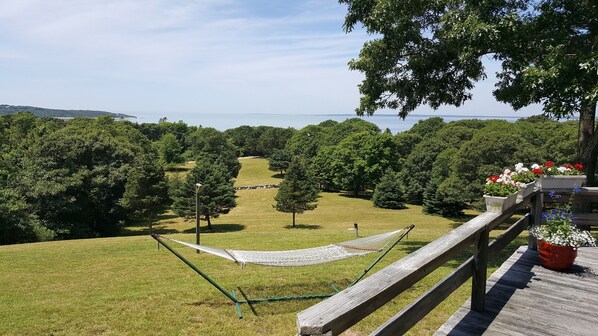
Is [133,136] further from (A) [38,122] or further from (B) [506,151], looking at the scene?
(B) [506,151]

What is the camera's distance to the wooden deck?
3703 millimetres

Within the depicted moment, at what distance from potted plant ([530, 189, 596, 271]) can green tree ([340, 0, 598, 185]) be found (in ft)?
7.37

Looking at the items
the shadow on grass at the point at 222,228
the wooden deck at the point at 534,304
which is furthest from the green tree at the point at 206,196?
the wooden deck at the point at 534,304

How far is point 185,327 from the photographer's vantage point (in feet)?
18.9

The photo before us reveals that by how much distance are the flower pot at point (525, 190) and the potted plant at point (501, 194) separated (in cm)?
12

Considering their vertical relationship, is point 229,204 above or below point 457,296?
below

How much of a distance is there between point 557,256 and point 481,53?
472 centimetres

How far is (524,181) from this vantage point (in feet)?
17.6

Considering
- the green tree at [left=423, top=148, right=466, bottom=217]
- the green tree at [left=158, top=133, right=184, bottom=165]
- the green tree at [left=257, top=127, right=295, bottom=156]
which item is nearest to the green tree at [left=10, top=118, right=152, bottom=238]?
the green tree at [left=423, top=148, right=466, bottom=217]

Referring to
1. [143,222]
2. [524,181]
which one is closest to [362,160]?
[143,222]

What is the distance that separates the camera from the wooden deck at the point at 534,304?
12.1 feet

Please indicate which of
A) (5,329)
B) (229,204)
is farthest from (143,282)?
(229,204)

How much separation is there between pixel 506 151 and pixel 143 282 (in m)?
31.7

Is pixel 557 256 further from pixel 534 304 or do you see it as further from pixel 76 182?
pixel 76 182
